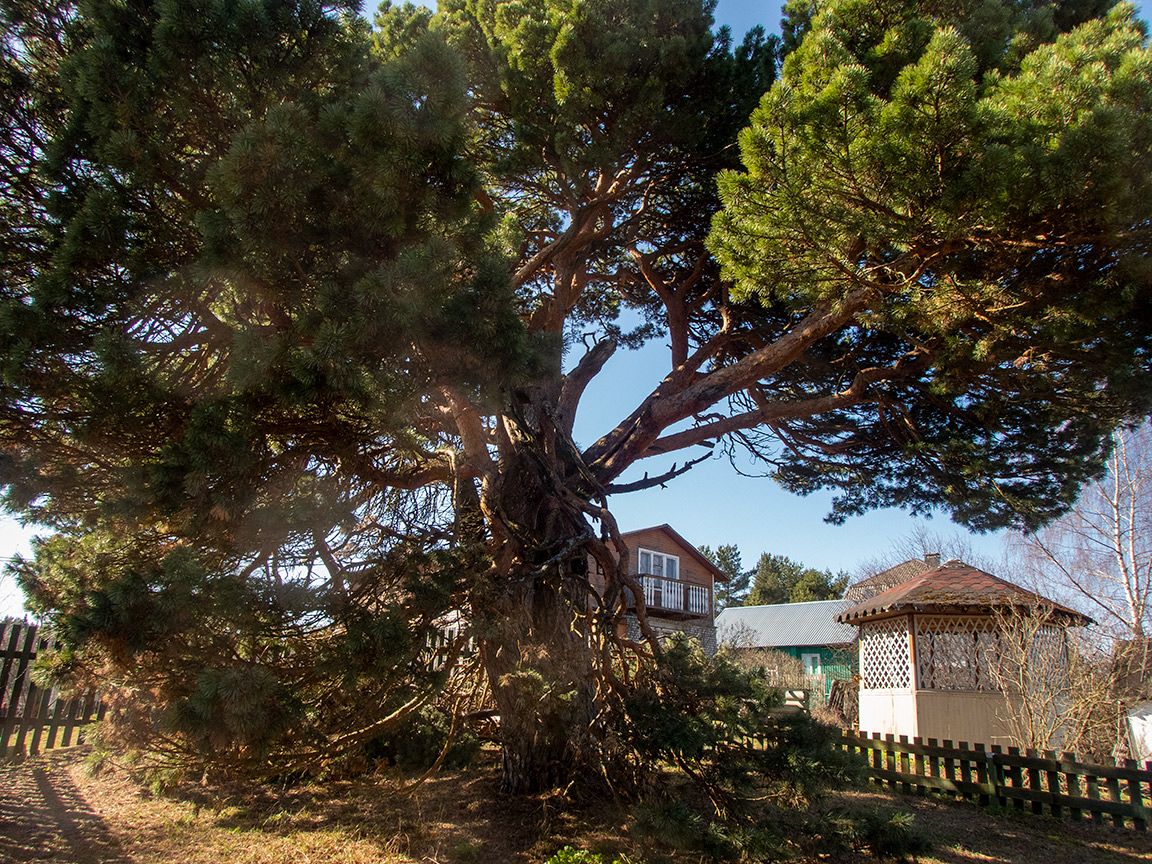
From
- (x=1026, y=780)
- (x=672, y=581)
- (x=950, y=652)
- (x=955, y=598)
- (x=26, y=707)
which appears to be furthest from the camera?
(x=672, y=581)

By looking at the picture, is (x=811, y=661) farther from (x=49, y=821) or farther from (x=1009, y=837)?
(x=49, y=821)

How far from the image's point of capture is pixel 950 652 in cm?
1128

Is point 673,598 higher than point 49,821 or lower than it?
higher

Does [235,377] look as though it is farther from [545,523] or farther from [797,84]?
[797,84]

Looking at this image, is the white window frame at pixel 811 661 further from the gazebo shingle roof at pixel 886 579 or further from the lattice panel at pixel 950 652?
the lattice panel at pixel 950 652

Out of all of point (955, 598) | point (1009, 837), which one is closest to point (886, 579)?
point (955, 598)

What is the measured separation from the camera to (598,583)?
2148cm

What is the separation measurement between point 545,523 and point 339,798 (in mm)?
3309

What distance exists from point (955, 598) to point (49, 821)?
11.8 metres

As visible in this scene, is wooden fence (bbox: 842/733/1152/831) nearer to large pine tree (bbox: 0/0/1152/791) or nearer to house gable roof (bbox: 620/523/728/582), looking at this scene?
large pine tree (bbox: 0/0/1152/791)

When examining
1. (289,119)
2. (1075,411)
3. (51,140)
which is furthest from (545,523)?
(1075,411)

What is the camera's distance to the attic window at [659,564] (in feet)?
80.3

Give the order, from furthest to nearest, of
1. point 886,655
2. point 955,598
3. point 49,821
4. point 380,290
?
point 886,655, point 955,598, point 49,821, point 380,290

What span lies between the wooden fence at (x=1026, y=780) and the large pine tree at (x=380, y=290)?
3626 millimetres
